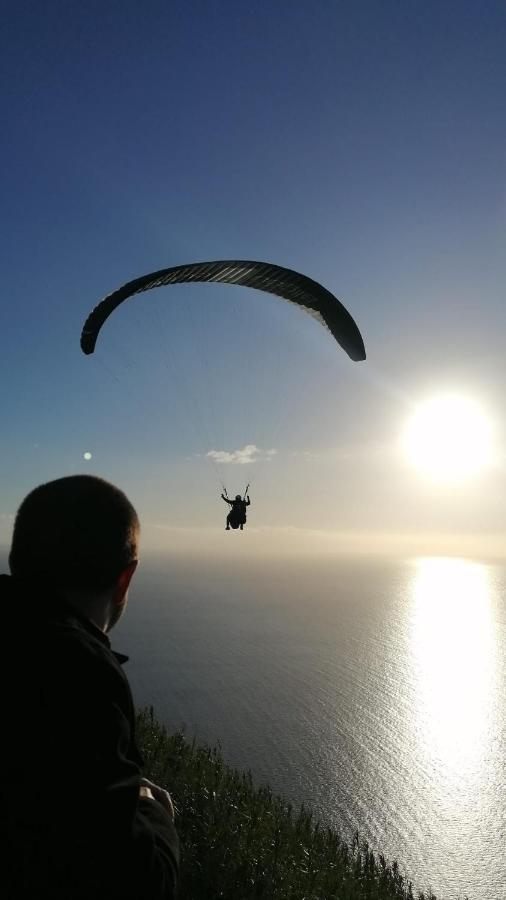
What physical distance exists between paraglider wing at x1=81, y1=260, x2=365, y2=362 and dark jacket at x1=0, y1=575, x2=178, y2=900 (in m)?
13.8

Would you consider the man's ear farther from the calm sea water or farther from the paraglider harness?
the calm sea water

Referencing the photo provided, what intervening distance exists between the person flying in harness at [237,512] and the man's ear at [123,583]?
52.2 feet

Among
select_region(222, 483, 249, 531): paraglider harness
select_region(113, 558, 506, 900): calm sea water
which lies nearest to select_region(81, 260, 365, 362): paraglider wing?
select_region(222, 483, 249, 531): paraglider harness

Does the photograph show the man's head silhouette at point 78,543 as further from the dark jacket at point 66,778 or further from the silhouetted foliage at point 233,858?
the silhouetted foliage at point 233,858

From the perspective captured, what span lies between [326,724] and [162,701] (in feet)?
84.3

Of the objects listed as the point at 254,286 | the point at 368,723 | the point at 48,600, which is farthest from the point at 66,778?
the point at 368,723

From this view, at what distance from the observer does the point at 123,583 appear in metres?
2.19

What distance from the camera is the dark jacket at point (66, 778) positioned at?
1.53 metres

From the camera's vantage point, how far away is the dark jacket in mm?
1528

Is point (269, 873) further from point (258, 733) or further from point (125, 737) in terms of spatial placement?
point (258, 733)

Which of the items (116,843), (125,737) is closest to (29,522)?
(125,737)

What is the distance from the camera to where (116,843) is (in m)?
1.59

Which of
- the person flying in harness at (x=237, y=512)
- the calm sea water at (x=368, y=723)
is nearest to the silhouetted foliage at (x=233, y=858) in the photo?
the person flying in harness at (x=237, y=512)

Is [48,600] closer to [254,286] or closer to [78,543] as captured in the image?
[78,543]
